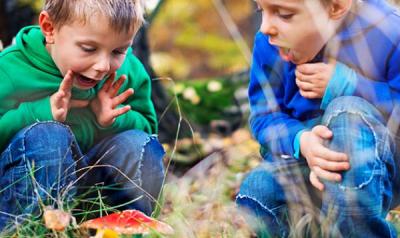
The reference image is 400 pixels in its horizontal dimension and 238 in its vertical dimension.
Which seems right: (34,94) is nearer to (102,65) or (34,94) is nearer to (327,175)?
(102,65)

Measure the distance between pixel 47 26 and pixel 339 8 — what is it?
33.5 inches

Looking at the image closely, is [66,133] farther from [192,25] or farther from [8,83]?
[192,25]

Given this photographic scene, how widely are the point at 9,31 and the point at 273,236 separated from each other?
2.34m

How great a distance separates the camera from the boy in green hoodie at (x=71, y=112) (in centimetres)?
218

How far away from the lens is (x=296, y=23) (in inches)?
76.9

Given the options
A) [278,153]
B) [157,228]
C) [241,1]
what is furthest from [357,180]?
[241,1]

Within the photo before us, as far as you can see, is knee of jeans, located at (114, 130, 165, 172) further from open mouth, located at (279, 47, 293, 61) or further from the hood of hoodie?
open mouth, located at (279, 47, 293, 61)

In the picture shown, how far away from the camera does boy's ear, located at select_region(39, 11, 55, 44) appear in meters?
2.26

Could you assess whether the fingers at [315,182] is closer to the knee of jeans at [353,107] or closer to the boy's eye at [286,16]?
the knee of jeans at [353,107]

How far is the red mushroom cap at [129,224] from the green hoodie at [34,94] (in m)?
0.46

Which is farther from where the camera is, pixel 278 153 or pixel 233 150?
pixel 233 150

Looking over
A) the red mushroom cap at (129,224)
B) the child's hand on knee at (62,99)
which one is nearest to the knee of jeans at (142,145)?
the child's hand on knee at (62,99)

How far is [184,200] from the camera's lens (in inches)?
99.3

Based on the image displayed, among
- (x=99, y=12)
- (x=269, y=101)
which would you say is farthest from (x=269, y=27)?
(x=99, y=12)
